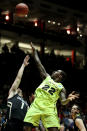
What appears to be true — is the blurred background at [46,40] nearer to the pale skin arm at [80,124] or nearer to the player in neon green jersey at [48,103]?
the pale skin arm at [80,124]

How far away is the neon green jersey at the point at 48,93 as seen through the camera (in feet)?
20.0

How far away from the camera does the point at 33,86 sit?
16031 millimetres

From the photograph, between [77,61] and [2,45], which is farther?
[77,61]

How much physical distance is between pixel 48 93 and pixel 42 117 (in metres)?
0.48

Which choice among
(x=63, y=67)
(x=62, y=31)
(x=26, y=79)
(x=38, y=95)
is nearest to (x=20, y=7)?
(x=38, y=95)

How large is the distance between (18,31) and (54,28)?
2917 mm

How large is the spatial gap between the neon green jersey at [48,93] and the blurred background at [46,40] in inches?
334

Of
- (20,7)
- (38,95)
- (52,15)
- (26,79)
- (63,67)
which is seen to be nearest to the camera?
(38,95)

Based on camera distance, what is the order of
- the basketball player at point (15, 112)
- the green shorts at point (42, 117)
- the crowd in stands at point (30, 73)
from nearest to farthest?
the green shorts at point (42, 117) → the basketball player at point (15, 112) → the crowd in stands at point (30, 73)

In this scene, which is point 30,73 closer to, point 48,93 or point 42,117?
point 48,93

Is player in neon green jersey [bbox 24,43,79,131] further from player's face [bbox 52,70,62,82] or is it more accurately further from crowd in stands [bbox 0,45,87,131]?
crowd in stands [bbox 0,45,87,131]

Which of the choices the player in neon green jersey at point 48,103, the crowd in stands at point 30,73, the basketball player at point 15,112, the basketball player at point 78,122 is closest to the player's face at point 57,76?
the player in neon green jersey at point 48,103

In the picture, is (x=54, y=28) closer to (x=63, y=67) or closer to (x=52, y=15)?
(x=52, y=15)

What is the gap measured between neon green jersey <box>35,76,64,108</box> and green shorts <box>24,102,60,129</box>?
124mm
